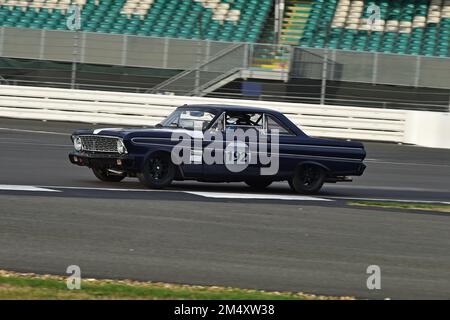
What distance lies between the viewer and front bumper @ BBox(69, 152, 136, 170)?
13.2m

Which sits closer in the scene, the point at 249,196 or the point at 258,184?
the point at 249,196

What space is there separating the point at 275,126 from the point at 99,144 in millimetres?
2559

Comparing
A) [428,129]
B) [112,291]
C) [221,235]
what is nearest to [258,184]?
[221,235]

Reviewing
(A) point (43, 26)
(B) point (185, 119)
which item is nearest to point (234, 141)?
(B) point (185, 119)

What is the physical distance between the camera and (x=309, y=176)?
1446 centimetres

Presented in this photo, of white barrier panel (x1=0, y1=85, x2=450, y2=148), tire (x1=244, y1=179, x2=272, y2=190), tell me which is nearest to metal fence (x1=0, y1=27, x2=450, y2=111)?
white barrier panel (x1=0, y1=85, x2=450, y2=148)

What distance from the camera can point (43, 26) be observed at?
32125 mm

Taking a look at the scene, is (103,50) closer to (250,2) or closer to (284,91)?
(284,91)

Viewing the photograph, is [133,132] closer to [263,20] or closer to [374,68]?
[374,68]

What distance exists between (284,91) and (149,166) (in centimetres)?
1469

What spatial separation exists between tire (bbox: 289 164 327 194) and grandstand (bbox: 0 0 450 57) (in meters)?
16.9

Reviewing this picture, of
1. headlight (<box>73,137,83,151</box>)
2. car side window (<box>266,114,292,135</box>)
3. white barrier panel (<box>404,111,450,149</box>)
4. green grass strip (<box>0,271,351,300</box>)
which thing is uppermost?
car side window (<box>266,114,292,135</box>)

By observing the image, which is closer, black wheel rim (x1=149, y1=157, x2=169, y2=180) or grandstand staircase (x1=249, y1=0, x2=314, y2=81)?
black wheel rim (x1=149, y1=157, x2=169, y2=180)

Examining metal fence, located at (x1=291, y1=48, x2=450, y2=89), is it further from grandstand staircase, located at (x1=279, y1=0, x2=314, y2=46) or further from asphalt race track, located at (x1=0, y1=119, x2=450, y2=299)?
asphalt race track, located at (x1=0, y1=119, x2=450, y2=299)
